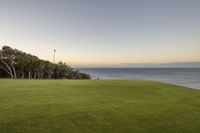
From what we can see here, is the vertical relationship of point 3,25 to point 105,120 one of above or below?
above

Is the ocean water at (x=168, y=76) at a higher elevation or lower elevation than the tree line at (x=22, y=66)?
lower

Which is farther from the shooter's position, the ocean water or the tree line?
the ocean water

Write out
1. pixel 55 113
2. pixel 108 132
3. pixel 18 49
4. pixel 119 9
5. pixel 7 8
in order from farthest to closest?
pixel 18 49 < pixel 119 9 < pixel 7 8 < pixel 55 113 < pixel 108 132

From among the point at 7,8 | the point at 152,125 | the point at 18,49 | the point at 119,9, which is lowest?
the point at 152,125

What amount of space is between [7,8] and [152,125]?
20.8 m

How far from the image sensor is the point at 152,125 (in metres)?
5.64

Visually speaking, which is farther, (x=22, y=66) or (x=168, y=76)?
(x=168, y=76)

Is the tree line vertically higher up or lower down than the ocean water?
higher up

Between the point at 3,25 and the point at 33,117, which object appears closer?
the point at 33,117

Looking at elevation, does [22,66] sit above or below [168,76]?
above

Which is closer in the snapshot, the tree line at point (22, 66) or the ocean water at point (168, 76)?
the tree line at point (22, 66)

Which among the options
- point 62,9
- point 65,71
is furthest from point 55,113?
point 65,71

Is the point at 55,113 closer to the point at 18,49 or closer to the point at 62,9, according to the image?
the point at 62,9

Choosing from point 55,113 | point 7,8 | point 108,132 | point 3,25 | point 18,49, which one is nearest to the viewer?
point 108,132
